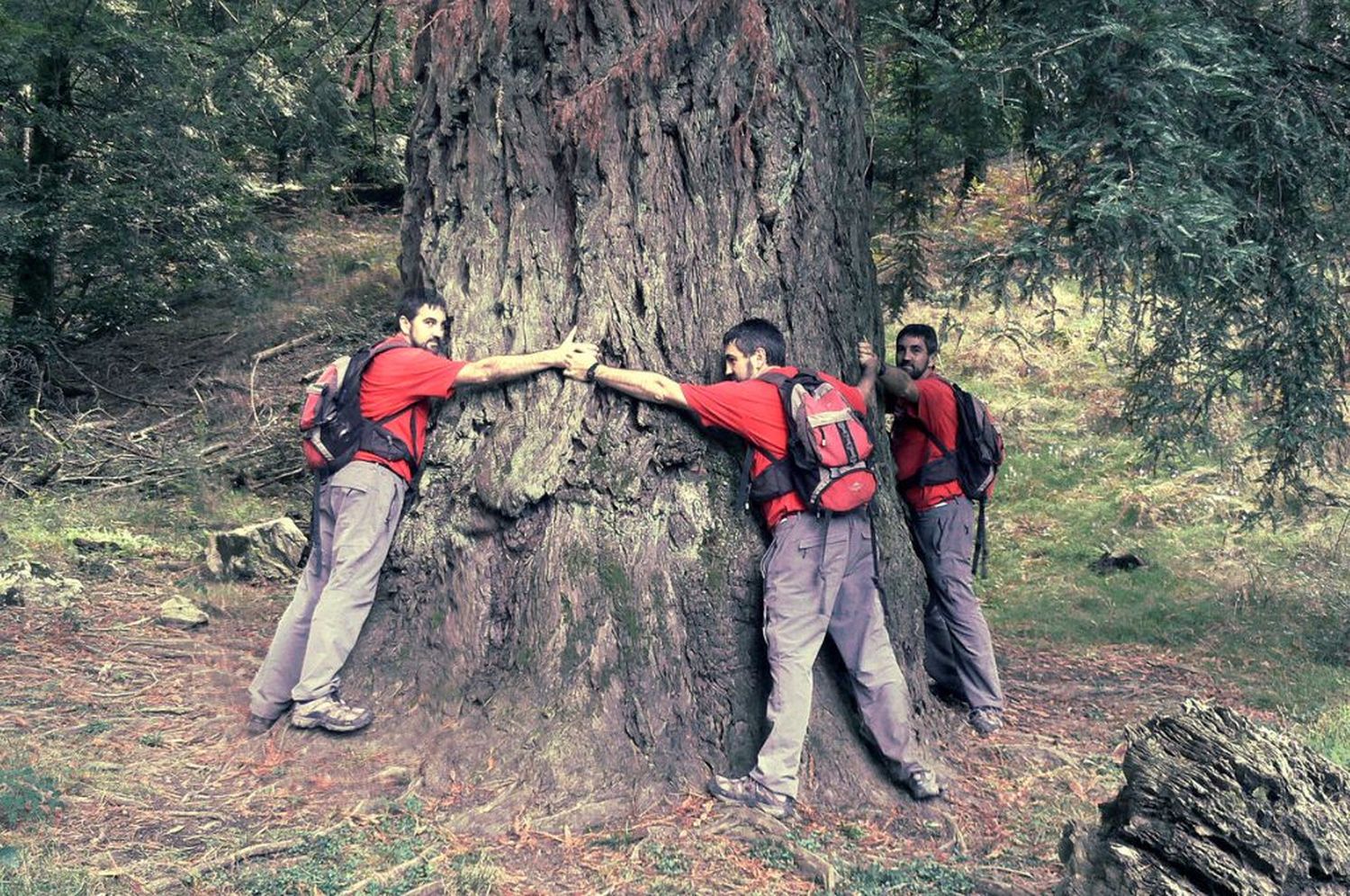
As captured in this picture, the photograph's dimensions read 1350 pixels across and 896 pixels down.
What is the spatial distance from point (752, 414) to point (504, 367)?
3.78ft

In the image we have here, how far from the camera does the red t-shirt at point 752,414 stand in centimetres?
524

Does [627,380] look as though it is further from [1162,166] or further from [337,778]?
[1162,166]

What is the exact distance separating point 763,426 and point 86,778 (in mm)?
3277

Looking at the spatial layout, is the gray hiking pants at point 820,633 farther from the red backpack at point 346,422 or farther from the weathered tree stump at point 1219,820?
the red backpack at point 346,422

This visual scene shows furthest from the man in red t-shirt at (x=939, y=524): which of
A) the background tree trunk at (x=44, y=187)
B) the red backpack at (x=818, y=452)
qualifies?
the background tree trunk at (x=44, y=187)

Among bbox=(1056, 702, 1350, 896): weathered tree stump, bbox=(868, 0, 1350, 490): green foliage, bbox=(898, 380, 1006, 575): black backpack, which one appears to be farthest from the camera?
bbox=(898, 380, 1006, 575): black backpack

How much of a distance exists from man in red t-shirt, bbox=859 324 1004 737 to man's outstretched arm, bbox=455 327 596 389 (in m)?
1.84

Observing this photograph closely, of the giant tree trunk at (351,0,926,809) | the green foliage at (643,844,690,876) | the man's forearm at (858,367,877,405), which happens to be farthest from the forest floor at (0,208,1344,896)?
the man's forearm at (858,367,877,405)

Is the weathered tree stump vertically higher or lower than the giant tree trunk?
lower

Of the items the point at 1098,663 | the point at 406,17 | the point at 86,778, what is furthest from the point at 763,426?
the point at 1098,663

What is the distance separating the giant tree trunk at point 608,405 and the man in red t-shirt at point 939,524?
1272mm

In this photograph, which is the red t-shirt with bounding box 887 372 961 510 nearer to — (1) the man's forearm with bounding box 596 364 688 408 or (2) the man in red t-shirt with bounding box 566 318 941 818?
(2) the man in red t-shirt with bounding box 566 318 941 818

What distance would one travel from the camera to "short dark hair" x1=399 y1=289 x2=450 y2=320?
572 cm

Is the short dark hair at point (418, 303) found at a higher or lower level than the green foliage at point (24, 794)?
higher
